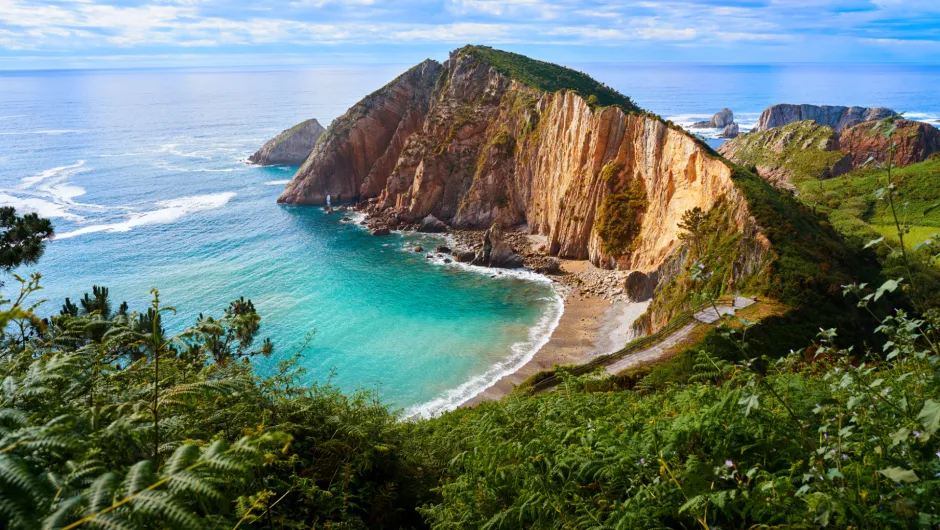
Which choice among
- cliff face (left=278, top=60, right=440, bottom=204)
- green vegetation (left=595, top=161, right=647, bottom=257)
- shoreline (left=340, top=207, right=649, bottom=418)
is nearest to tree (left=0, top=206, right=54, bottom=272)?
shoreline (left=340, top=207, right=649, bottom=418)

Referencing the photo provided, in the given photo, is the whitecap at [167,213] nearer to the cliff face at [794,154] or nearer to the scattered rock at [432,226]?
the scattered rock at [432,226]

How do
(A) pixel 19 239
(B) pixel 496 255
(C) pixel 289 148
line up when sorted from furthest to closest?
(C) pixel 289 148, (B) pixel 496 255, (A) pixel 19 239

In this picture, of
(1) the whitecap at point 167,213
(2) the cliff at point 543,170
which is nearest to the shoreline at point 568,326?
(2) the cliff at point 543,170

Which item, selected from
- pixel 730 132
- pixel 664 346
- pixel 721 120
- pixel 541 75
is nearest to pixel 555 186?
pixel 541 75

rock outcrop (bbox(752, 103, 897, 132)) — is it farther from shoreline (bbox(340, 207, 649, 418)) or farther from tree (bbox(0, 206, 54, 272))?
tree (bbox(0, 206, 54, 272))

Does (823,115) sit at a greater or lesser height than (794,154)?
greater

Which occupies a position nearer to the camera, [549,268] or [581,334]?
[581,334]

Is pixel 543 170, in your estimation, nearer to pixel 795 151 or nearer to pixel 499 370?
pixel 499 370

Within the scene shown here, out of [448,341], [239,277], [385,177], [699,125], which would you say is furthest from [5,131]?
[699,125]
